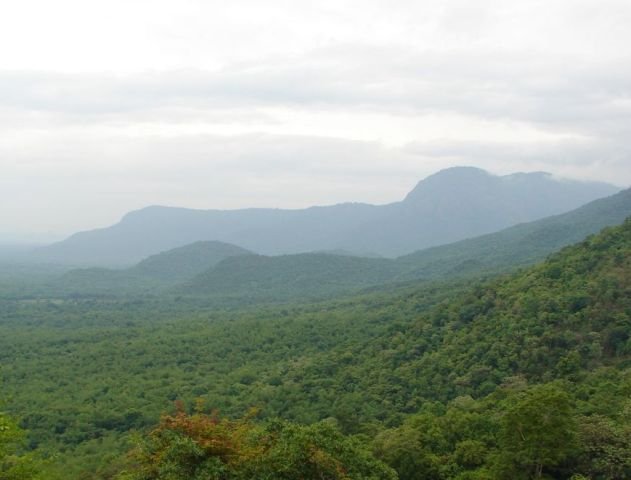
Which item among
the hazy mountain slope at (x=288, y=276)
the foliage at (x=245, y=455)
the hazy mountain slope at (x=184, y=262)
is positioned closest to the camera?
the foliage at (x=245, y=455)

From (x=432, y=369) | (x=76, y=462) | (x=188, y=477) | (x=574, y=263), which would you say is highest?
(x=574, y=263)

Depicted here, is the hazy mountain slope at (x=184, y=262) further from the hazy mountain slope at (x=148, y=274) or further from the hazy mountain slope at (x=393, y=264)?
the hazy mountain slope at (x=393, y=264)

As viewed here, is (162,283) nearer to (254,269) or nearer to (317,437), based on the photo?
(254,269)

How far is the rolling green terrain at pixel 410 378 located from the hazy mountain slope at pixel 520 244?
27400mm

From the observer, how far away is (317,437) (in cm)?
1409

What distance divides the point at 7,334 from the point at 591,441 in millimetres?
67966

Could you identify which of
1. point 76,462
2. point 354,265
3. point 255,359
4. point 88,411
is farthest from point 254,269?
point 76,462

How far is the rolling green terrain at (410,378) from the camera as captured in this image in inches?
657

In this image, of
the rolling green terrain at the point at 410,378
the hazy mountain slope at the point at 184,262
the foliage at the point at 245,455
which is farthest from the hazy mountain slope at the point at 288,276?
the foliage at the point at 245,455

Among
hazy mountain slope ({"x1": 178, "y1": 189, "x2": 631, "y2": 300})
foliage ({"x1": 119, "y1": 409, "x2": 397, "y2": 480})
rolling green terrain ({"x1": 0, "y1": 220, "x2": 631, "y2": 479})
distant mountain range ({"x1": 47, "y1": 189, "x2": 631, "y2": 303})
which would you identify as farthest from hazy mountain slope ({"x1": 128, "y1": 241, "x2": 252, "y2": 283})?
foliage ({"x1": 119, "y1": 409, "x2": 397, "y2": 480})

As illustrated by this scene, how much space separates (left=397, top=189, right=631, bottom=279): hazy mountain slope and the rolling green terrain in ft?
89.9

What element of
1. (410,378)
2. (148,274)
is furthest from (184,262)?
(410,378)

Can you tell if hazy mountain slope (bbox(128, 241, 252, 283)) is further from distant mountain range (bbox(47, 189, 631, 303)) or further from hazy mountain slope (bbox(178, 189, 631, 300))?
hazy mountain slope (bbox(178, 189, 631, 300))

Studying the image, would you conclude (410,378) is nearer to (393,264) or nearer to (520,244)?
(520,244)
